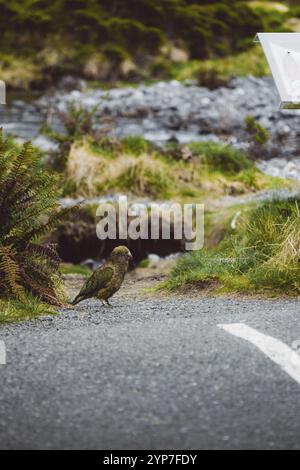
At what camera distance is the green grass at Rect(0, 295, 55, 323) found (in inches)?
205

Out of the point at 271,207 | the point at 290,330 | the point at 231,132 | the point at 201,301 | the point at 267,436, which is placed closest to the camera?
the point at 267,436

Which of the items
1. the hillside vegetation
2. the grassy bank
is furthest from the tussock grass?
the hillside vegetation

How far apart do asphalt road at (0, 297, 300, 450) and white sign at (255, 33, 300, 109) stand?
2527 mm

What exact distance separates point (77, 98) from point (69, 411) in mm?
15776

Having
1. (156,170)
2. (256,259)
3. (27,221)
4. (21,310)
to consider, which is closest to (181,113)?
(156,170)

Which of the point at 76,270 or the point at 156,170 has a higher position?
the point at 156,170

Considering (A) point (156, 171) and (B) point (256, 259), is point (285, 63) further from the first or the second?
(A) point (156, 171)

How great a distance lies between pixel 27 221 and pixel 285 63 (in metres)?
2.88

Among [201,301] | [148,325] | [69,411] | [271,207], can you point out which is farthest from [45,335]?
[271,207]

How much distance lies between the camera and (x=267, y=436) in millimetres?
3285

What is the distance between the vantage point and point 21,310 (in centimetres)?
537

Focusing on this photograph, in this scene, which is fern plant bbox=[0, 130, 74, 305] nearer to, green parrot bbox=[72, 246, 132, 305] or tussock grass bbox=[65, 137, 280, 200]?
green parrot bbox=[72, 246, 132, 305]

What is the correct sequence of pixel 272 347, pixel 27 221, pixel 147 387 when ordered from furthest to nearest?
pixel 27 221 < pixel 272 347 < pixel 147 387

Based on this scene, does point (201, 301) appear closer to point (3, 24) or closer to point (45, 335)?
point (45, 335)
